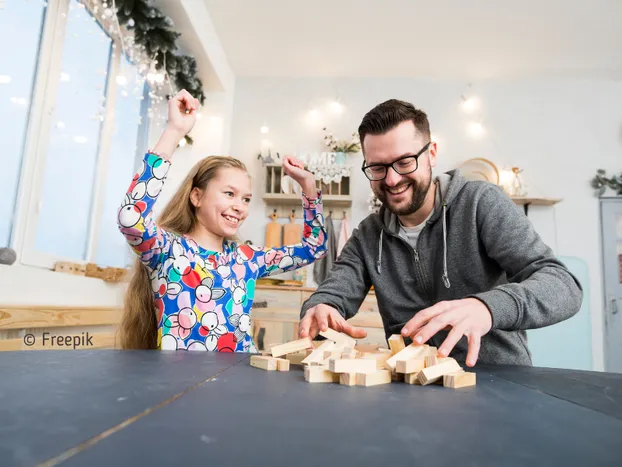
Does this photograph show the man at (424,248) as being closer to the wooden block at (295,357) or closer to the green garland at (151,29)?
the wooden block at (295,357)

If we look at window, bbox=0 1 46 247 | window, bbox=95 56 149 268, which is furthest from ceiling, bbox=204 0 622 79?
window, bbox=0 1 46 247

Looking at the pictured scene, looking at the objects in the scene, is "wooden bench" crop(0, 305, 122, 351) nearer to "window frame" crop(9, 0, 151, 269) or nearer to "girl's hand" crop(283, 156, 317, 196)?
"window frame" crop(9, 0, 151, 269)

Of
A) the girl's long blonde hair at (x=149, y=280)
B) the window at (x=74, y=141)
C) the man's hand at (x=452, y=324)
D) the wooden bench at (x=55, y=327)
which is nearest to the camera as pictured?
the man's hand at (x=452, y=324)

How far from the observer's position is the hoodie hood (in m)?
1.36

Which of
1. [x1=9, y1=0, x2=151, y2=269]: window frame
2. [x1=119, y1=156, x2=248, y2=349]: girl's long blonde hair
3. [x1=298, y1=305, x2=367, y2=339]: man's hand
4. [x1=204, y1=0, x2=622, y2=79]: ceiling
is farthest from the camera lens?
[x1=204, y1=0, x2=622, y2=79]: ceiling

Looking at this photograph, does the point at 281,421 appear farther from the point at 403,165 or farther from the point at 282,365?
the point at 403,165

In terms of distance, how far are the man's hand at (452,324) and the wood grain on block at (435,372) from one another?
0.05 meters

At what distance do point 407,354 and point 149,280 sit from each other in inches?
40.3

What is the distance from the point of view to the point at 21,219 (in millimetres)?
2131

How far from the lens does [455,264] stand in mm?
1321

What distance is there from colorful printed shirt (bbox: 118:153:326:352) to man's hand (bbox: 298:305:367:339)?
372 mm

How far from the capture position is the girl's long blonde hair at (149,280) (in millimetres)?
1420

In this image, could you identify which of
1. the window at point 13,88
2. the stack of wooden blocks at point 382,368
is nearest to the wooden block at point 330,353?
the stack of wooden blocks at point 382,368

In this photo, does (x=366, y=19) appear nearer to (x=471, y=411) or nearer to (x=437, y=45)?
(x=437, y=45)
